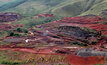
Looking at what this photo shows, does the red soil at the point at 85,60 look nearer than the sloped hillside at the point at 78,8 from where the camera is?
Yes

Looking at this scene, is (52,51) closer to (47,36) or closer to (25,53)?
(25,53)

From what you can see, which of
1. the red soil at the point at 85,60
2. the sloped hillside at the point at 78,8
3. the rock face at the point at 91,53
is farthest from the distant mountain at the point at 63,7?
the red soil at the point at 85,60

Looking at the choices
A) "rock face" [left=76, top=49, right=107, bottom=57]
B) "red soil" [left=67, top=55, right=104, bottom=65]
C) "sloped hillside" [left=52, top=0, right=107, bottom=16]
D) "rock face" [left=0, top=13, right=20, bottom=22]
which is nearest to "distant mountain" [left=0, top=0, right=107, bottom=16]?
"sloped hillside" [left=52, top=0, right=107, bottom=16]

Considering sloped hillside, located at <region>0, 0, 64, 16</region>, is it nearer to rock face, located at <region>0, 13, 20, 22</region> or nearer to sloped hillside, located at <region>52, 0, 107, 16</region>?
rock face, located at <region>0, 13, 20, 22</region>

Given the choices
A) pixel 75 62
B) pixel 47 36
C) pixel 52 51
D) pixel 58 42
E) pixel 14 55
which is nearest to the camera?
pixel 75 62

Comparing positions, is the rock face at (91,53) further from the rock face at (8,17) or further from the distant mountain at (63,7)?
the rock face at (8,17)

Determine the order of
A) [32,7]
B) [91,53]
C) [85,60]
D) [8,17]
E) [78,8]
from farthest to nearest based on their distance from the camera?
[32,7] → [78,8] → [8,17] → [91,53] → [85,60]

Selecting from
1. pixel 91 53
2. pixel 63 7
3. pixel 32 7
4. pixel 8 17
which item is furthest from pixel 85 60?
pixel 32 7

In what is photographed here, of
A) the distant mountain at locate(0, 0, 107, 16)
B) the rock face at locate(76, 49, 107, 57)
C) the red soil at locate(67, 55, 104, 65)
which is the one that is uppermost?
the distant mountain at locate(0, 0, 107, 16)

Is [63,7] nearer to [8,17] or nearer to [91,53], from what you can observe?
[8,17]

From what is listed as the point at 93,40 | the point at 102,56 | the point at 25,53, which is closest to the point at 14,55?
the point at 25,53

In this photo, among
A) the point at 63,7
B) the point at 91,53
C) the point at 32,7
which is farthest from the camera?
the point at 32,7
